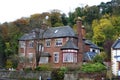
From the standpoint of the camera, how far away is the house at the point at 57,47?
196ft

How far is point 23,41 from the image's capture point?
225ft

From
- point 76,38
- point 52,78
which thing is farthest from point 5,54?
point 52,78

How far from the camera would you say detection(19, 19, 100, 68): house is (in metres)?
59.6

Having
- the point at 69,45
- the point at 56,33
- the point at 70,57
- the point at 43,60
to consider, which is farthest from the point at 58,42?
the point at 70,57

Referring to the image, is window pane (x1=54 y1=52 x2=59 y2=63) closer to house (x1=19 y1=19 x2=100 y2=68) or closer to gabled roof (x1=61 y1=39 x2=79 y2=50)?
house (x1=19 y1=19 x2=100 y2=68)

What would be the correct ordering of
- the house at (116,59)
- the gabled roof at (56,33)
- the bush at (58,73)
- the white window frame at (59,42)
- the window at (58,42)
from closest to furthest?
1. the house at (116,59)
2. the bush at (58,73)
3. the gabled roof at (56,33)
4. the white window frame at (59,42)
5. the window at (58,42)

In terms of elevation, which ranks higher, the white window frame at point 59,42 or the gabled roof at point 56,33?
the gabled roof at point 56,33

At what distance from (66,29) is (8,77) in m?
14.8

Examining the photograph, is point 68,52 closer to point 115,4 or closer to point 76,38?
point 76,38

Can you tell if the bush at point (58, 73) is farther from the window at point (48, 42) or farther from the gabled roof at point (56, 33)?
the window at point (48, 42)

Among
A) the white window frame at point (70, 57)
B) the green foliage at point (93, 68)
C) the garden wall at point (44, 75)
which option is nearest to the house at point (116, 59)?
the green foliage at point (93, 68)

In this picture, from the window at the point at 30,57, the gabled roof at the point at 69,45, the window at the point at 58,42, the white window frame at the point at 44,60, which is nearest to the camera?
the gabled roof at the point at 69,45

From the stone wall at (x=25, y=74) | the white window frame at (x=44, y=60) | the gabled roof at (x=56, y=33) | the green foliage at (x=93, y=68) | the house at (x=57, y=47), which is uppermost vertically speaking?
the gabled roof at (x=56, y=33)

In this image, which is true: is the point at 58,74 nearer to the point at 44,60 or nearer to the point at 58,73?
the point at 58,73
